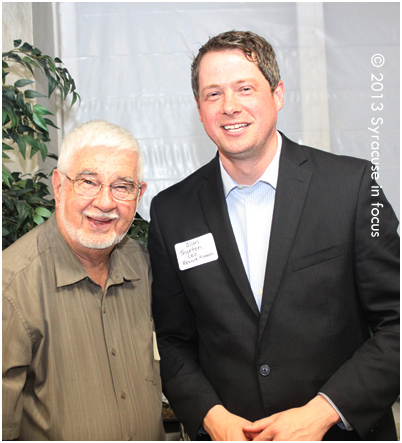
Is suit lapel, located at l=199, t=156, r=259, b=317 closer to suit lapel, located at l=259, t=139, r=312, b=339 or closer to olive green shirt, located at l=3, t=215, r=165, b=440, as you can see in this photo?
suit lapel, located at l=259, t=139, r=312, b=339

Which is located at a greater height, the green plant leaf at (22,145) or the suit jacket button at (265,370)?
the green plant leaf at (22,145)

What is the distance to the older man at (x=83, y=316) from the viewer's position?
152 centimetres

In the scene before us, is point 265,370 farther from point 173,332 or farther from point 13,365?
point 13,365

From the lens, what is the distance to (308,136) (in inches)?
146

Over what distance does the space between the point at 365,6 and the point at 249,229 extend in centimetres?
275

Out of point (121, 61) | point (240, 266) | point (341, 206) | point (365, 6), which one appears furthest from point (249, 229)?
point (365, 6)

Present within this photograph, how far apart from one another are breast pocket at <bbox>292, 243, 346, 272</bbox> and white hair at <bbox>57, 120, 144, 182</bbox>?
69 cm

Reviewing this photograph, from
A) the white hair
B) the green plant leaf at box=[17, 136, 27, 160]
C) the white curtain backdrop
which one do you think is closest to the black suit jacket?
the white hair

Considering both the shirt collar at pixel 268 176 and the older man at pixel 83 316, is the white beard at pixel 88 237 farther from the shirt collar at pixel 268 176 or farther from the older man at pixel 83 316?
the shirt collar at pixel 268 176

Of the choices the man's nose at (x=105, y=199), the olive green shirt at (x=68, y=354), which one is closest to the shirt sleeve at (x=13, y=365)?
the olive green shirt at (x=68, y=354)

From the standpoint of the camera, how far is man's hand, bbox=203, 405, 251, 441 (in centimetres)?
158

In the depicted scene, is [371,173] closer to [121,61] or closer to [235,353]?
[235,353]

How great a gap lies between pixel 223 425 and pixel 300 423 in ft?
0.85
